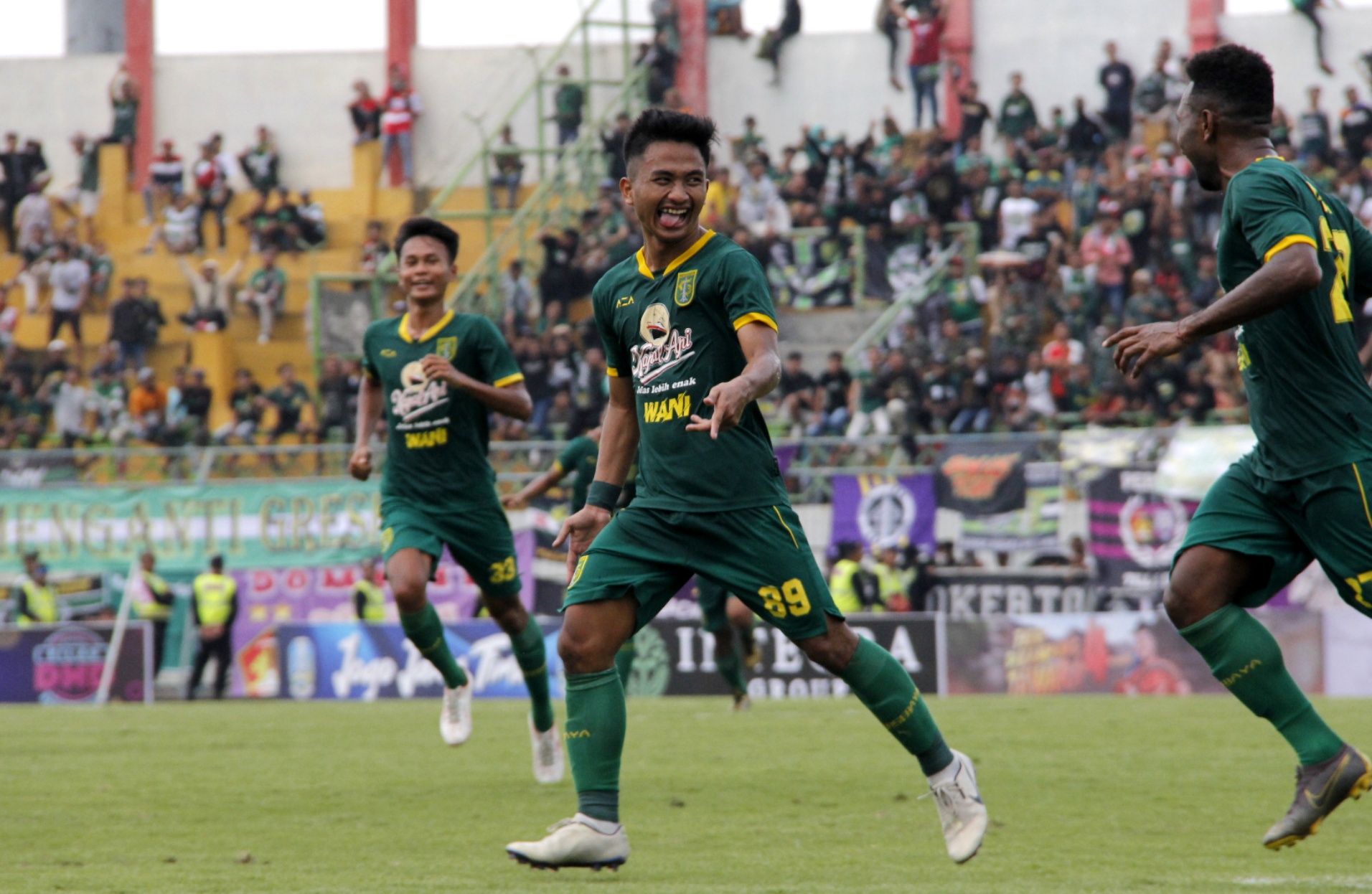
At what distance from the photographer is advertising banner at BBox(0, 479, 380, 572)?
2112 centimetres

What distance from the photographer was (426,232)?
9.61m

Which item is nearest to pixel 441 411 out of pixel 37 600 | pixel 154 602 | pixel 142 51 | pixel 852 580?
pixel 852 580

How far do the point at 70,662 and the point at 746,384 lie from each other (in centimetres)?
1760

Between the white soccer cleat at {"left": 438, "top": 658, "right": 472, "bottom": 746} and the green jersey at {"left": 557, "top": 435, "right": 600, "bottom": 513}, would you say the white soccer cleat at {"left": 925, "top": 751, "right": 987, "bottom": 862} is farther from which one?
the green jersey at {"left": 557, "top": 435, "right": 600, "bottom": 513}

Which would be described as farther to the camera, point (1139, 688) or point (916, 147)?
point (916, 147)

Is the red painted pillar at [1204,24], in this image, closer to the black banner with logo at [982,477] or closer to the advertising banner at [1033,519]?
the black banner with logo at [982,477]

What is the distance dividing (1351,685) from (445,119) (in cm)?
2108

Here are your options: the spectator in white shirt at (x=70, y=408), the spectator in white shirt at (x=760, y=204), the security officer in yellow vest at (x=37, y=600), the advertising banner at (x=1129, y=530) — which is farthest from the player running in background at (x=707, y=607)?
the spectator in white shirt at (x=70, y=408)

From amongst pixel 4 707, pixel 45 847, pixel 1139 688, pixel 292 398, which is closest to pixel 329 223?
pixel 292 398

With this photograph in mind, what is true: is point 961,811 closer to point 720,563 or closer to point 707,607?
point 720,563

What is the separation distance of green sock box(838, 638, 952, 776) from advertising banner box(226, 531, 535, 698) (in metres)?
15.1

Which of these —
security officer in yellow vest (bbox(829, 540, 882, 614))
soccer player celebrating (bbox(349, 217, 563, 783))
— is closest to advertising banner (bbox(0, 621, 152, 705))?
security officer in yellow vest (bbox(829, 540, 882, 614))

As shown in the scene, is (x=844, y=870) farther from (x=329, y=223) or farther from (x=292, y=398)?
(x=329, y=223)

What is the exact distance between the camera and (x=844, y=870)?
6645 mm
